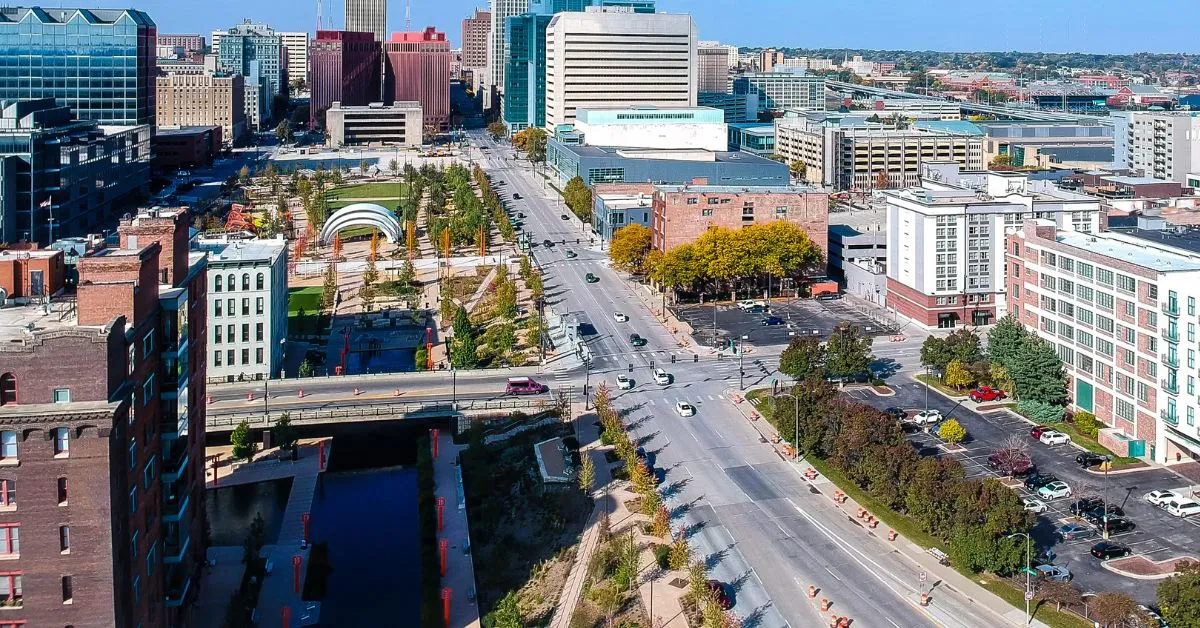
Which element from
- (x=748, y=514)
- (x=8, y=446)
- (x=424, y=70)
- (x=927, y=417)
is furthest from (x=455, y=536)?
(x=424, y=70)

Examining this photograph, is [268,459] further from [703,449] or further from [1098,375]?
[1098,375]

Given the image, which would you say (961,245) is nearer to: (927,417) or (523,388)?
(927,417)

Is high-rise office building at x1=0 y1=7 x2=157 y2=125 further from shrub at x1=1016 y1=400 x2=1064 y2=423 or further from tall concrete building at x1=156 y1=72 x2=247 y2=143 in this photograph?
shrub at x1=1016 y1=400 x2=1064 y2=423

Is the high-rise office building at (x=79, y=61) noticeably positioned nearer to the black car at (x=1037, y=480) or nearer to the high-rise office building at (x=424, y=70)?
the high-rise office building at (x=424, y=70)

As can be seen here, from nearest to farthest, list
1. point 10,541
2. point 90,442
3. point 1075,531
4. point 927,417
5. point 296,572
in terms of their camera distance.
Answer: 1. point 90,442
2. point 10,541
3. point 296,572
4. point 1075,531
5. point 927,417

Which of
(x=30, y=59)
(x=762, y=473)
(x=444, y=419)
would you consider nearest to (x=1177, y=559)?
(x=762, y=473)

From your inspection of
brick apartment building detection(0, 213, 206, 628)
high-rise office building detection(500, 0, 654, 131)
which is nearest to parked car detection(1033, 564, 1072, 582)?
brick apartment building detection(0, 213, 206, 628)
